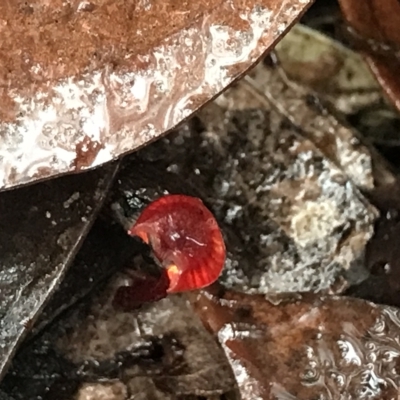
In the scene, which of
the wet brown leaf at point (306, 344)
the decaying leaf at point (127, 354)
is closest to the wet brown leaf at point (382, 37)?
the wet brown leaf at point (306, 344)

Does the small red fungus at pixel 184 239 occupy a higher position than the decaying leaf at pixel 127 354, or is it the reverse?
the small red fungus at pixel 184 239

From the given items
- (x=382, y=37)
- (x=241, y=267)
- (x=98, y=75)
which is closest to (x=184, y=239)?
(x=241, y=267)

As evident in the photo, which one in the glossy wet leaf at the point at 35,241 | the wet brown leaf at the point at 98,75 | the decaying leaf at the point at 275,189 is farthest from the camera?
the decaying leaf at the point at 275,189

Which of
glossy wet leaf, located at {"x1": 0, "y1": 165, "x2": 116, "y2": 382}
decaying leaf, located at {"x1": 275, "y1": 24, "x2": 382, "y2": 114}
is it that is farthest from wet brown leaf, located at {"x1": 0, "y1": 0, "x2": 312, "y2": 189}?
decaying leaf, located at {"x1": 275, "y1": 24, "x2": 382, "y2": 114}

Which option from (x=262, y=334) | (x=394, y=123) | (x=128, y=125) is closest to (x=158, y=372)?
(x=262, y=334)

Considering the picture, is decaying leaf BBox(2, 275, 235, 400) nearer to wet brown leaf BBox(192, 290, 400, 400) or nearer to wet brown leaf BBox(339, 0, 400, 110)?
wet brown leaf BBox(192, 290, 400, 400)

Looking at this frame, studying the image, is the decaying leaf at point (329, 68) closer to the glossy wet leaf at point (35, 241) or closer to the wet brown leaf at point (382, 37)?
the wet brown leaf at point (382, 37)
